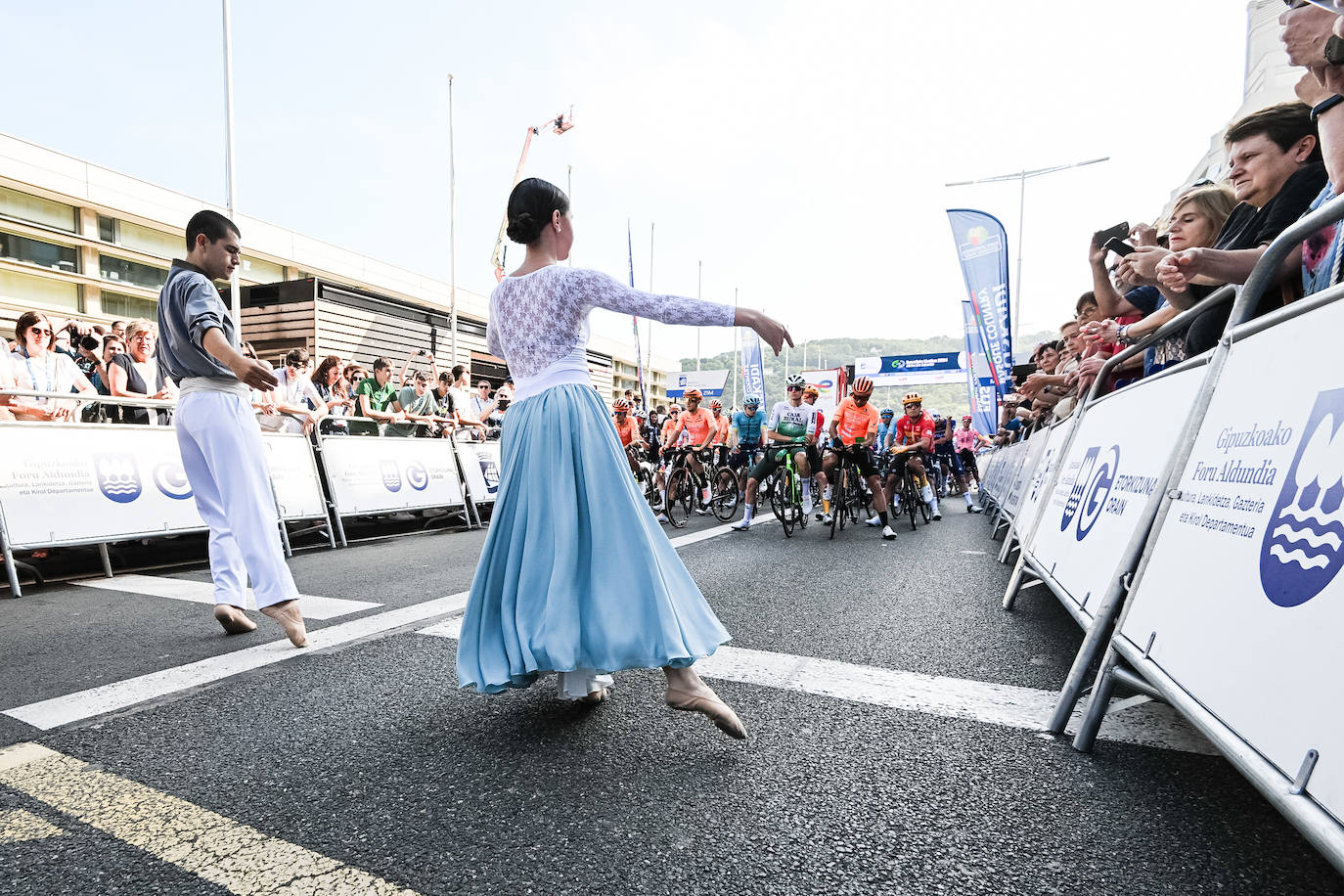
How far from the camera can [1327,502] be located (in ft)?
4.74

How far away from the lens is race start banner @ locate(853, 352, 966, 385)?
36.7 metres

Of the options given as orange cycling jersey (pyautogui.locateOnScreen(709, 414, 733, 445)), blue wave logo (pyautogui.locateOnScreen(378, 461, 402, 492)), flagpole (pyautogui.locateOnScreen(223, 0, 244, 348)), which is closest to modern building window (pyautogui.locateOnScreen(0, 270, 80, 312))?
flagpole (pyautogui.locateOnScreen(223, 0, 244, 348))

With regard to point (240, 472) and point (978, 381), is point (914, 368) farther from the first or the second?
point (240, 472)

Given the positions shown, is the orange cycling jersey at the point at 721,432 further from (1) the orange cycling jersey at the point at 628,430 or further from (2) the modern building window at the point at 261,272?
(2) the modern building window at the point at 261,272

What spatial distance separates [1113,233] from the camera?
13.9 ft

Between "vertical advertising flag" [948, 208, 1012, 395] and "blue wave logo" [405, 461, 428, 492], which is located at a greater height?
"vertical advertising flag" [948, 208, 1012, 395]

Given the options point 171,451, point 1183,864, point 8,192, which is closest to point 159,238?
point 8,192

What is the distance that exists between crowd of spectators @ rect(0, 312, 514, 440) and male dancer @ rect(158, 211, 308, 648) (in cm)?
78

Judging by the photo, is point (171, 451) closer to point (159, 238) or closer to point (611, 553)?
point (611, 553)

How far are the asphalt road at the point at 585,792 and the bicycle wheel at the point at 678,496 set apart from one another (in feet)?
22.2

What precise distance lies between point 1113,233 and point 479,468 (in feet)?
26.6

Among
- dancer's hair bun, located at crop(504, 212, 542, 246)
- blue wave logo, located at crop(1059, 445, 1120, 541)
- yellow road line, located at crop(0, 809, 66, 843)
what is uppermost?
dancer's hair bun, located at crop(504, 212, 542, 246)

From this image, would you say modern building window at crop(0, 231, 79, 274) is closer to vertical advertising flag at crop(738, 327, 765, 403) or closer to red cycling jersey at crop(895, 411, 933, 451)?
vertical advertising flag at crop(738, 327, 765, 403)

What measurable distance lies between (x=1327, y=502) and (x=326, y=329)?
34605mm
